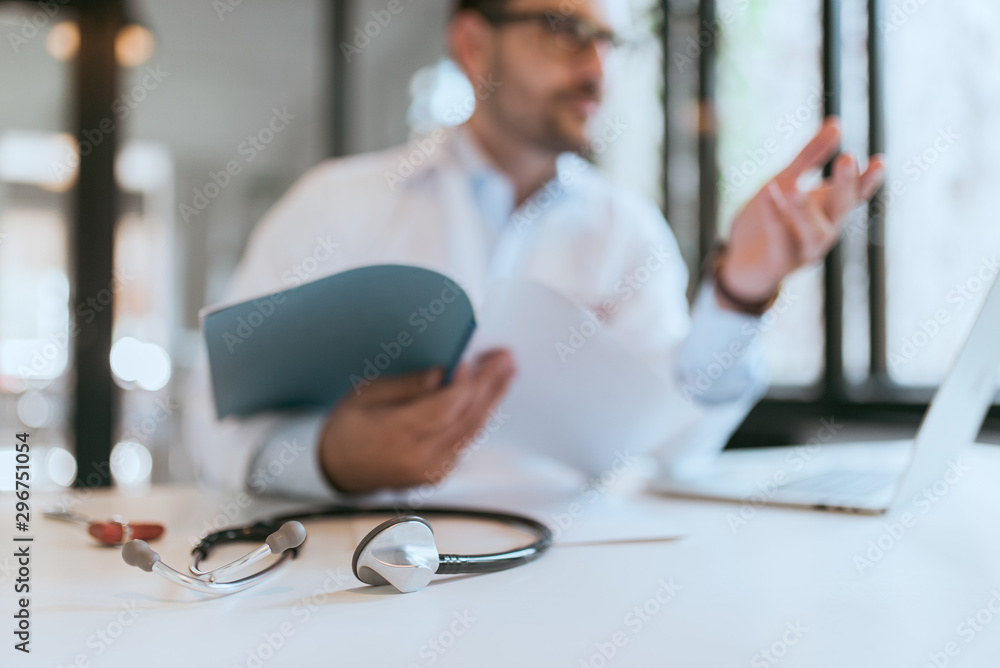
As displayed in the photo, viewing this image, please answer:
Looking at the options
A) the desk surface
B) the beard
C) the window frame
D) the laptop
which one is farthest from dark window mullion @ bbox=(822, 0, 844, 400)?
the desk surface

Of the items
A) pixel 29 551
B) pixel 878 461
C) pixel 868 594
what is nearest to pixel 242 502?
pixel 29 551

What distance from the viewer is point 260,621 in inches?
14.4

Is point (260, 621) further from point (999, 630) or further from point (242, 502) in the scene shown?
point (242, 502)

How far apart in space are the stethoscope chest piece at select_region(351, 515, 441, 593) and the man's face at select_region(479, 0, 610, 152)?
1.09 m

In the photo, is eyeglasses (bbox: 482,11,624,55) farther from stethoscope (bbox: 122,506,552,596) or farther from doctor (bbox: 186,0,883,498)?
stethoscope (bbox: 122,506,552,596)

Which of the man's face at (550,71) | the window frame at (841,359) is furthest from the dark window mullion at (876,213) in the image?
the man's face at (550,71)

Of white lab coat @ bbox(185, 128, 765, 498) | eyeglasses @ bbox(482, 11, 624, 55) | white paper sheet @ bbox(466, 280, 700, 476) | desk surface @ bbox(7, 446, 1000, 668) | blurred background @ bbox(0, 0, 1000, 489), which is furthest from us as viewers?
blurred background @ bbox(0, 0, 1000, 489)

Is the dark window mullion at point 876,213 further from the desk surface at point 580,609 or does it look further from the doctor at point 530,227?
the desk surface at point 580,609

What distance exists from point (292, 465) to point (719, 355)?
62cm

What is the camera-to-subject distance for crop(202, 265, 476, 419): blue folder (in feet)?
1.73

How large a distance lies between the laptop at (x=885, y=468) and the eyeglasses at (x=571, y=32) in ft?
2.62

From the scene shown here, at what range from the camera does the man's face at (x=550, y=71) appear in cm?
133

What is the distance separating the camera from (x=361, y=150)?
3.82m

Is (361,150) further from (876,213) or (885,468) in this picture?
(885,468)
